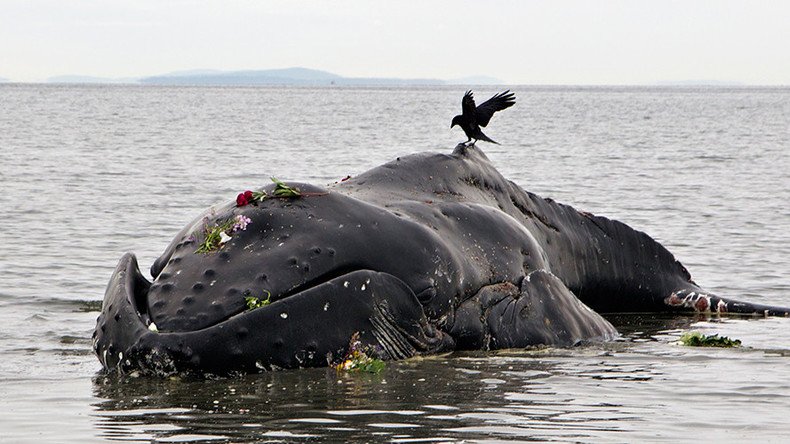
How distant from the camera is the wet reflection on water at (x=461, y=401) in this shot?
21.6 feet

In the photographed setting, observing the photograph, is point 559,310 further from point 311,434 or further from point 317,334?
point 311,434

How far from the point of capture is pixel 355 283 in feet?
26.3

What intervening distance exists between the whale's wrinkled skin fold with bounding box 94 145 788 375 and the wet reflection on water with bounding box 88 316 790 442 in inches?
6.6

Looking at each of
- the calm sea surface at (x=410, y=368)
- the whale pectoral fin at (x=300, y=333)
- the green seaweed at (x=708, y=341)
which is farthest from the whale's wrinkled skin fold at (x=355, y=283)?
the green seaweed at (x=708, y=341)

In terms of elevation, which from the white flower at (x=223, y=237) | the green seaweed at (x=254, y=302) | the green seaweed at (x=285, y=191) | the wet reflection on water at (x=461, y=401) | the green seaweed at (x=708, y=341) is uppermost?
the green seaweed at (x=285, y=191)

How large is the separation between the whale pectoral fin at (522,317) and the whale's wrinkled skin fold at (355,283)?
0.01 m

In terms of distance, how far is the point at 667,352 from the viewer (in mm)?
9516

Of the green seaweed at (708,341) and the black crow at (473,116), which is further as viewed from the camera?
the black crow at (473,116)

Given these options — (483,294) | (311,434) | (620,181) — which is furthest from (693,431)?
(620,181)

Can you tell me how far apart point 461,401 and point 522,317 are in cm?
189

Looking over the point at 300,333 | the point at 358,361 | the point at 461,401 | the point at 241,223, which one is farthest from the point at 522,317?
the point at 241,223

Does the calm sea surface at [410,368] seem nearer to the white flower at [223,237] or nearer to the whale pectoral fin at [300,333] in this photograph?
the whale pectoral fin at [300,333]

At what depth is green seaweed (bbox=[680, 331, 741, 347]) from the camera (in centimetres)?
986

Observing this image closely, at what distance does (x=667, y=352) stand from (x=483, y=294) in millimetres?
1528
